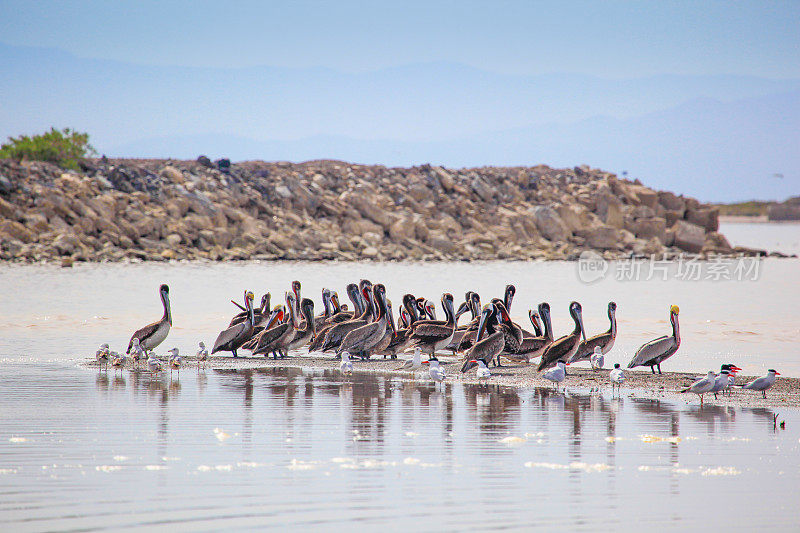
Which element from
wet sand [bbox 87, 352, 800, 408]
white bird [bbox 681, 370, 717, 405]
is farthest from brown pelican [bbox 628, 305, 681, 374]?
white bird [bbox 681, 370, 717, 405]

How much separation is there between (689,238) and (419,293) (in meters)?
38.1

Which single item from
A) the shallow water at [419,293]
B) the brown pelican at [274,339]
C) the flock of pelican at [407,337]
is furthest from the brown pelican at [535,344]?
the brown pelican at [274,339]

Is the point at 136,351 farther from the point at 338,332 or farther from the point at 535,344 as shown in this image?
the point at 535,344

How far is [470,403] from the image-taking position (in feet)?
37.4

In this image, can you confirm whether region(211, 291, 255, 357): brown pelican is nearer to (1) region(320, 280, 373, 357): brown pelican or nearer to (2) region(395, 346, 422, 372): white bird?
(1) region(320, 280, 373, 357): brown pelican

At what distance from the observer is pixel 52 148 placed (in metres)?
61.1

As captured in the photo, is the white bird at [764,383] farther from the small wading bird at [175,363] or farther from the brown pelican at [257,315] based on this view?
the brown pelican at [257,315]

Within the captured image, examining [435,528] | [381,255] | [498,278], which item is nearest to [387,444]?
[435,528]

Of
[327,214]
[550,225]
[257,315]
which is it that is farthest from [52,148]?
[257,315]

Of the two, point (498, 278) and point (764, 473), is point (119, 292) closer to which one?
point (498, 278)

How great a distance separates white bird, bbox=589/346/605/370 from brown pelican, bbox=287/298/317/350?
5.00 m

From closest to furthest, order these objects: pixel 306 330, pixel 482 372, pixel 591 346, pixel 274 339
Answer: pixel 482 372, pixel 591 346, pixel 274 339, pixel 306 330

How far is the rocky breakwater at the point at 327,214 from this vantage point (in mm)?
49531

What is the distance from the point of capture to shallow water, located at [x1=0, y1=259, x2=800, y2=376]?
17.2m
